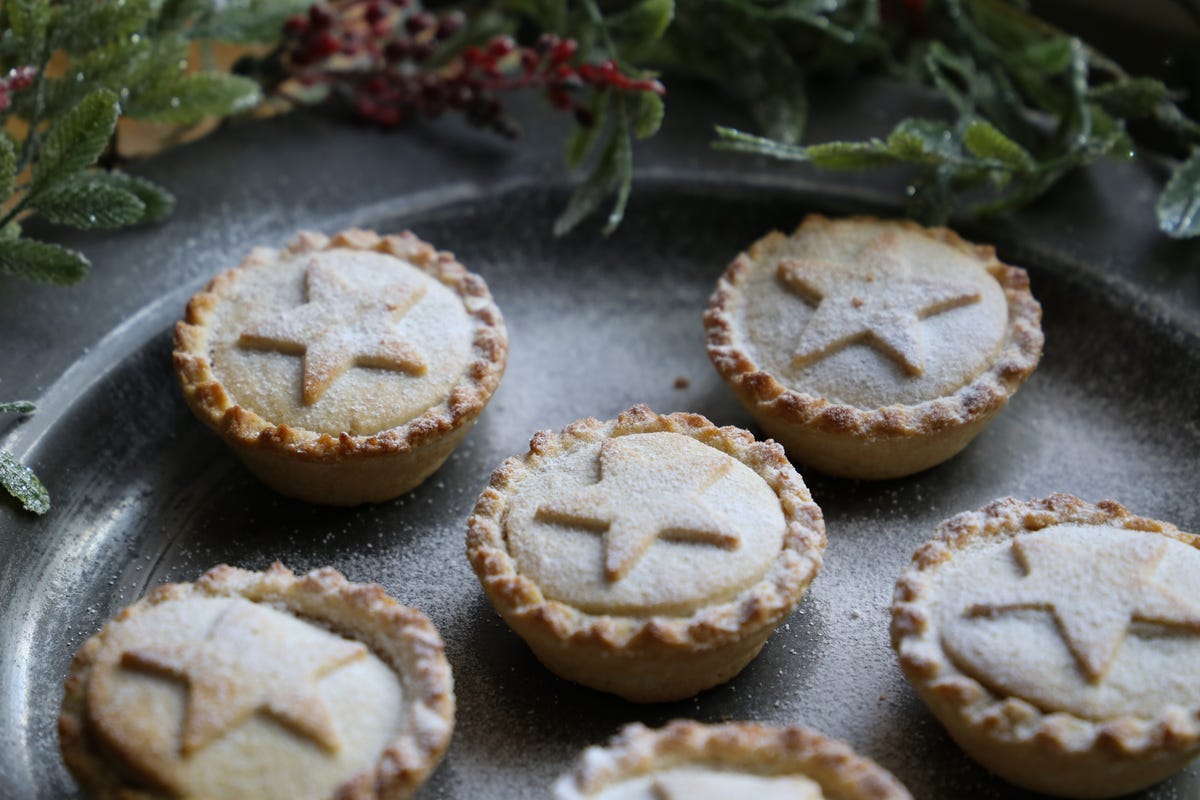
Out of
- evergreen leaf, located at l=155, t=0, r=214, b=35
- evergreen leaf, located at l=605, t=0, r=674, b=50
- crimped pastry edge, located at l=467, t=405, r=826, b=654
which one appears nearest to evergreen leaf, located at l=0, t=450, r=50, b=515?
crimped pastry edge, located at l=467, t=405, r=826, b=654

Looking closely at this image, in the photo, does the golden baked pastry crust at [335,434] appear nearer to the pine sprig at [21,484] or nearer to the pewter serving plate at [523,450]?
the pewter serving plate at [523,450]

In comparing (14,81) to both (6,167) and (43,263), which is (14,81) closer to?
(6,167)

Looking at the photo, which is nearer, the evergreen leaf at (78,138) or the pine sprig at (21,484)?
the pine sprig at (21,484)

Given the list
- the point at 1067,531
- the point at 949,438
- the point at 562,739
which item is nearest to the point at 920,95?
the point at 949,438

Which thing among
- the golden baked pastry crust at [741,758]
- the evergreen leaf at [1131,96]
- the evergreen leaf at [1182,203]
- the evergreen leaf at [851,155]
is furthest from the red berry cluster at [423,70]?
the golden baked pastry crust at [741,758]

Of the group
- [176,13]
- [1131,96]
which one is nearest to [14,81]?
[176,13]

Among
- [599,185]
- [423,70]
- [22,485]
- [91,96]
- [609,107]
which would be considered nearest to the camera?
[22,485]

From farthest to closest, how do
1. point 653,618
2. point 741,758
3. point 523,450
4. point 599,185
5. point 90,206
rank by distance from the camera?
point 599,185
point 523,450
point 90,206
point 653,618
point 741,758

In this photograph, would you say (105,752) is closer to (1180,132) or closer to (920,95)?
(920,95)
